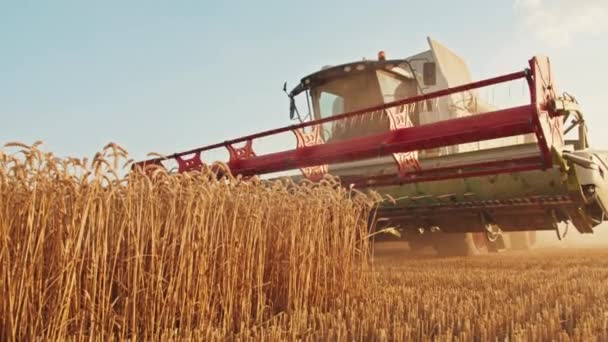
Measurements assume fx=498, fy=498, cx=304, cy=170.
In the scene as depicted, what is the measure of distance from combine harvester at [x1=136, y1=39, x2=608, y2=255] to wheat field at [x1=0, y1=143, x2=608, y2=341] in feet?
2.60

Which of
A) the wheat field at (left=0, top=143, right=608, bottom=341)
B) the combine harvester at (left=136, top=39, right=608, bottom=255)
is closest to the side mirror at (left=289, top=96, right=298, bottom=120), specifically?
the combine harvester at (left=136, top=39, right=608, bottom=255)

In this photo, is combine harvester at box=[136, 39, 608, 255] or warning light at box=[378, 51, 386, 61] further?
warning light at box=[378, 51, 386, 61]

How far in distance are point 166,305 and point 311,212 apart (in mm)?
1279

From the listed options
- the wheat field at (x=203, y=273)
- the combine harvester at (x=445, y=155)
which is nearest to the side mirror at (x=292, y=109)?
the combine harvester at (x=445, y=155)

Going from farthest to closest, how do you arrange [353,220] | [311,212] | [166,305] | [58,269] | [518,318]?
[353,220] < [311,212] < [518,318] < [166,305] < [58,269]

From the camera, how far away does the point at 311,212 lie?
3406mm

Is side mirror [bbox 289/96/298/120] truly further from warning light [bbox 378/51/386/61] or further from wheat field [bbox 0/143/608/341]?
wheat field [bbox 0/143/608/341]

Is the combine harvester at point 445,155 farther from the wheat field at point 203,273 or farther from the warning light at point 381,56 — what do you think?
the wheat field at point 203,273

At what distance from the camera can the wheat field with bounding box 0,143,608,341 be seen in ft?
6.69

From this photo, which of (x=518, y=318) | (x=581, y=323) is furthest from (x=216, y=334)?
(x=581, y=323)

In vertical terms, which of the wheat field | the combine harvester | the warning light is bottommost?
the wheat field

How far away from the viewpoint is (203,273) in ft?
8.50

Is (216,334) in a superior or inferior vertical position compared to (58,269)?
inferior

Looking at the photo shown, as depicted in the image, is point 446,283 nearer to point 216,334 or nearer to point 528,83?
point 528,83
